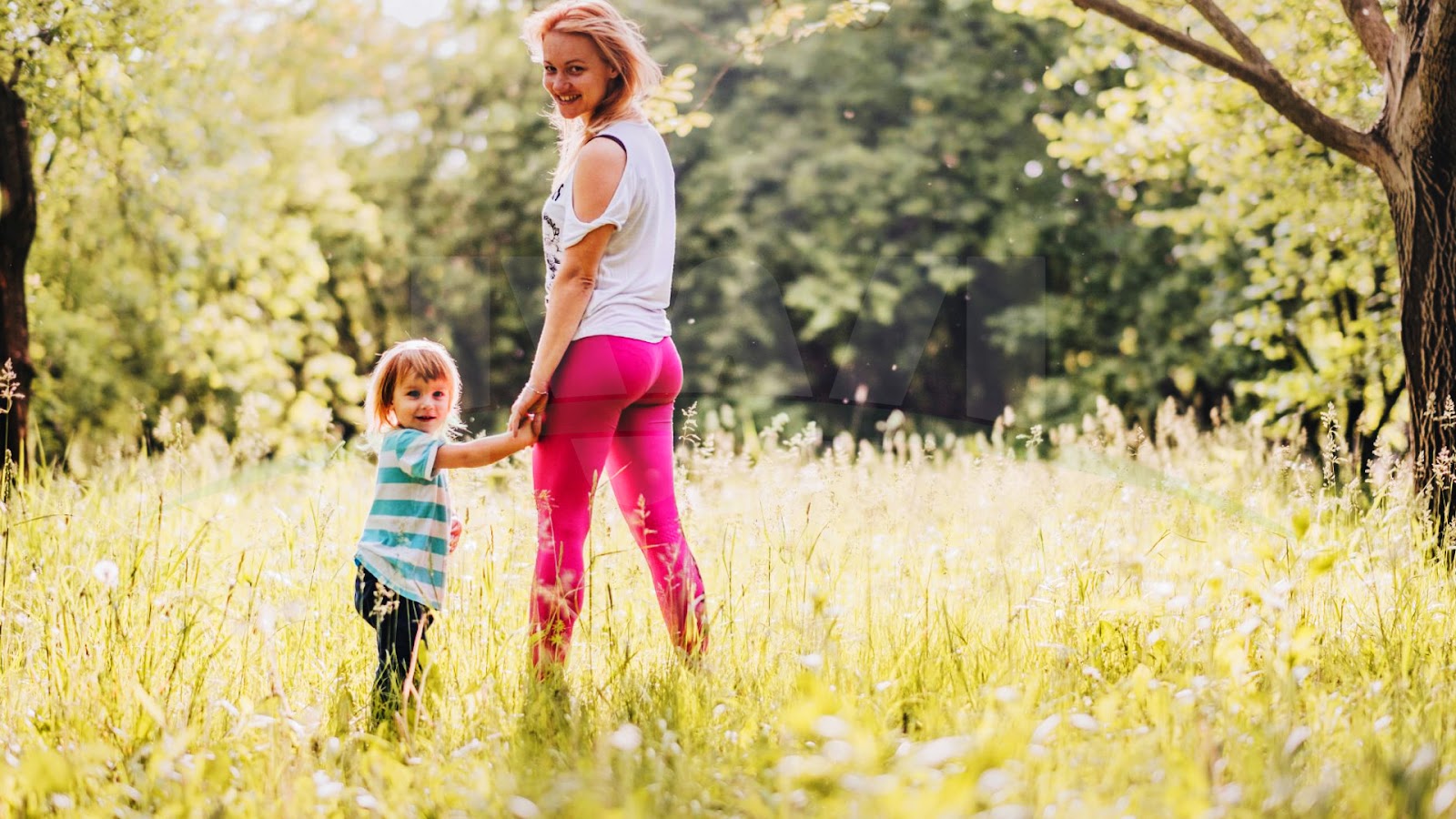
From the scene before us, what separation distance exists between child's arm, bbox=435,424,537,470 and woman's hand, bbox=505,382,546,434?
27mm

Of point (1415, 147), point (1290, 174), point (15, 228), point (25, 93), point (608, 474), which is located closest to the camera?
point (608, 474)

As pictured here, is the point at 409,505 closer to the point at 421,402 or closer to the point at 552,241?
the point at 421,402

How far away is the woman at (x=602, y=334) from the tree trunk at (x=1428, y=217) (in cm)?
295

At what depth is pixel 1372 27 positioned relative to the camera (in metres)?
4.62

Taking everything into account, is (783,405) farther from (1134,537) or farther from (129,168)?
(1134,537)

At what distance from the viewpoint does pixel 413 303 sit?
1431 cm

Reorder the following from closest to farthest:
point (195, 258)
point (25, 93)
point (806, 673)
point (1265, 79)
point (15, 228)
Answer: point (806, 673) < point (1265, 79) < point (25, 93) < point (15, 228) < point (195, 258)

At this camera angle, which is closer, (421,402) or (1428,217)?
(421,402)

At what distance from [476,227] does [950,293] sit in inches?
232

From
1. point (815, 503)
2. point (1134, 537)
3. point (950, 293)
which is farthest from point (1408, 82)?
point (950, 293)

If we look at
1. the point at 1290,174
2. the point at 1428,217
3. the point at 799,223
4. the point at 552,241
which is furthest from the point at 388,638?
the point at 799,223

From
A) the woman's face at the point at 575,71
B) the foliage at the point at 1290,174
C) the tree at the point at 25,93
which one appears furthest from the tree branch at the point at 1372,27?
the tree at the point at 25,93

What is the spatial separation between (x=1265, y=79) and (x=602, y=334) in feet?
10.3

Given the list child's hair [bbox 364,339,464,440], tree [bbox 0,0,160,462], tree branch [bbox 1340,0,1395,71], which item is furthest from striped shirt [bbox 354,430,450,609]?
tree branch [bbox 1340,0,1395,71]
